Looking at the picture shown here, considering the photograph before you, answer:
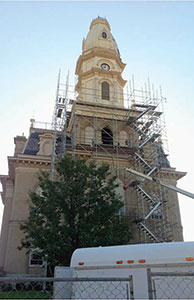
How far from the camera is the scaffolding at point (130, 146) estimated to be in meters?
23.0

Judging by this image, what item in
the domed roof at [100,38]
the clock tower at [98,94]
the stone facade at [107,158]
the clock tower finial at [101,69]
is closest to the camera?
the stone facade at [107,158]

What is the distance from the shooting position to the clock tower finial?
1219 inches

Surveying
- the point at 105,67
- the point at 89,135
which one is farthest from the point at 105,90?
the point at 89,135

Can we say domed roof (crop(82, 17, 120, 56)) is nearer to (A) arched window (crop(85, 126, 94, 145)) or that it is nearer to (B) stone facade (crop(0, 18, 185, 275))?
(B) stone facade (crop(0, 18, 185, 275))

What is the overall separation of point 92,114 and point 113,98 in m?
3.61

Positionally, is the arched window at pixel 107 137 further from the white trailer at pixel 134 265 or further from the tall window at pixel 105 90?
the white trailer at pixel 134 265

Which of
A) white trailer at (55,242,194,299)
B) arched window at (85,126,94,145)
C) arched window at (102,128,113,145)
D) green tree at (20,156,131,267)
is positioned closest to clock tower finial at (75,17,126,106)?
arched window at (102,128,113,145)

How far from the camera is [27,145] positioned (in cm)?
2562

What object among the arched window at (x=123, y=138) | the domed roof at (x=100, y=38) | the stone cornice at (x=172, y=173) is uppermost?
the domed roof at (x=100, y=38)

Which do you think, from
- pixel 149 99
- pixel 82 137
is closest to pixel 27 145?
pixel 82 137

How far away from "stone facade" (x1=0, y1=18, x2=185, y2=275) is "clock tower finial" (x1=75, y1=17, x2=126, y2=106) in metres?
0.11

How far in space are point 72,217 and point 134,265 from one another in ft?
26.6

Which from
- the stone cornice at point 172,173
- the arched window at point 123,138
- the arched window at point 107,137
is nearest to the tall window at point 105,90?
the arched window at point 107,137

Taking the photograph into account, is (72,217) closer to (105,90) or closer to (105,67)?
(105,90)
